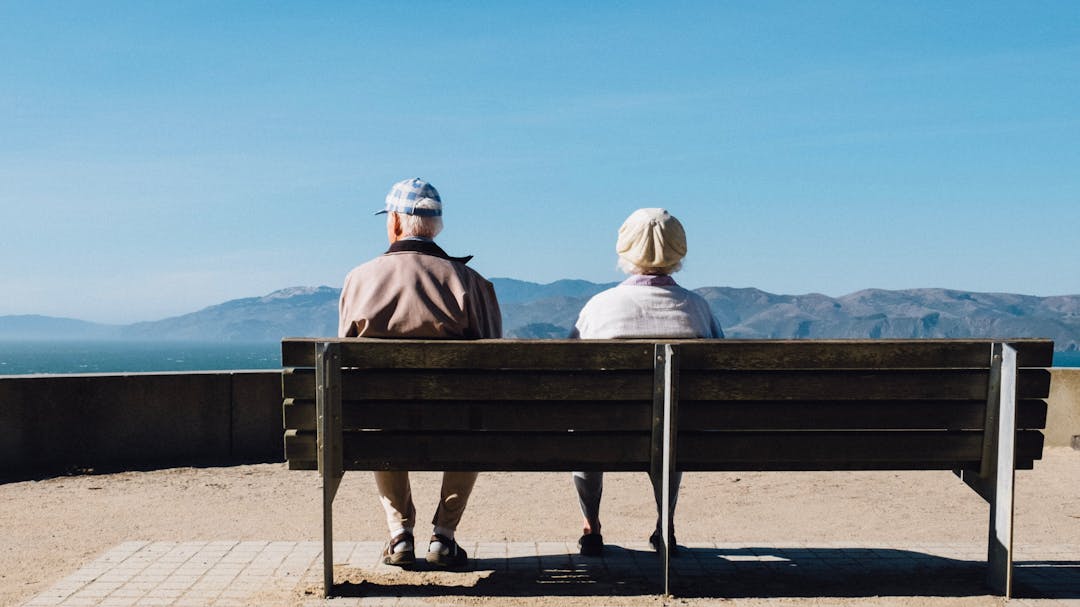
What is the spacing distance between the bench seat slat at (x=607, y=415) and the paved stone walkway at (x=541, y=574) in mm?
679

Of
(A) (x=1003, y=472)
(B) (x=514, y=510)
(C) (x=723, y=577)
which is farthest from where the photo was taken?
(B) (x=514, y=510)

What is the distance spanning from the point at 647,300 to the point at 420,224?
3.51 feet

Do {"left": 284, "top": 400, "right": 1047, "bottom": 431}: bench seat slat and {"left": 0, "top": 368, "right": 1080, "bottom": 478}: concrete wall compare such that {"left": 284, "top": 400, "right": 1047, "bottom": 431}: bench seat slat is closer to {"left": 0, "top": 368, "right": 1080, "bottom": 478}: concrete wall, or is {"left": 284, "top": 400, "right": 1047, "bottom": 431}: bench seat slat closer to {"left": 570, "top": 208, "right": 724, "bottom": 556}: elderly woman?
{"left": 570, "top": 208, "right": 724, "bottom": 556}: elderly woman

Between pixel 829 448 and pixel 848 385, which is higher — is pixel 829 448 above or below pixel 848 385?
below

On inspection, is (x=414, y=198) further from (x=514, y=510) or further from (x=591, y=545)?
(x=514, y=510)

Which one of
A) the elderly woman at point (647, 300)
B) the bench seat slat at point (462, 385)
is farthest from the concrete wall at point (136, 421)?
the bench seat slat at point (462, 385)

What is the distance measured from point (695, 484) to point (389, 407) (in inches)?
164

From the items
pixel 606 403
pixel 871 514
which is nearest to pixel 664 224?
pixel 606 403

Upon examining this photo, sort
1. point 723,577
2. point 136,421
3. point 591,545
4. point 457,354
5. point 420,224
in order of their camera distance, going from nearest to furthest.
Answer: point 457,354, point 723,577, point 420,224, point 591,545, point 136,421

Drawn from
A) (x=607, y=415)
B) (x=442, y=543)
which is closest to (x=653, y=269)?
(x=607, y=415)

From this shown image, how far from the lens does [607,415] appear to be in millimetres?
4195

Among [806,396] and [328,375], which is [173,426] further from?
[806,396]

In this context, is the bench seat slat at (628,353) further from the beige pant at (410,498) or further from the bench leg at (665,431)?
the beige pant at (410,498)

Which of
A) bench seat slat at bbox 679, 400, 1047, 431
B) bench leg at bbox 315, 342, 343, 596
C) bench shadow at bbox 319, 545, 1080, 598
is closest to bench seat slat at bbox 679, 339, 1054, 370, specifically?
bench seat slat at bbox 679, 400, 1047, 431
